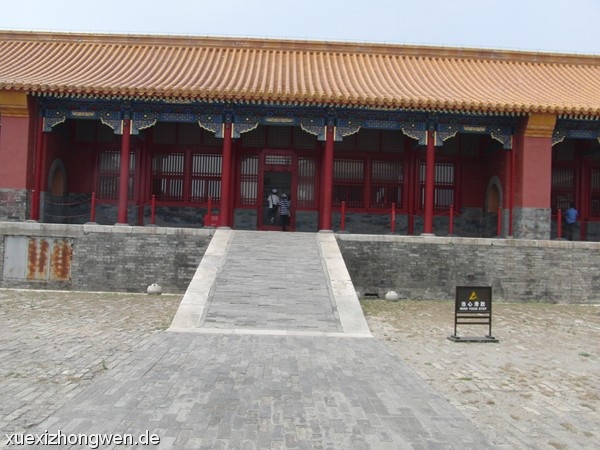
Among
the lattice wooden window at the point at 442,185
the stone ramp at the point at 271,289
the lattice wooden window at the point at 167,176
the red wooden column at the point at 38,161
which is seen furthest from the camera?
the lattice wooden window at the point at 442,185

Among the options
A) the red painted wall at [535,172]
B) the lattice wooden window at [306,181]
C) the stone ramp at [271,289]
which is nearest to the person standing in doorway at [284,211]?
the lattice wooden window at [306,181]

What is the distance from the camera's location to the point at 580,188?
16.1m

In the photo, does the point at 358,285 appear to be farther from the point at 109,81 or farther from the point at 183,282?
the point at 109,81

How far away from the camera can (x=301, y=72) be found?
16156 mm

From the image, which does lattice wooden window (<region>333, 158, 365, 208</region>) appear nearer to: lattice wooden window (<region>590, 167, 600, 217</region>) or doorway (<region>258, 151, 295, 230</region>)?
doorway (<region>258, 151, 295, 230</region>)

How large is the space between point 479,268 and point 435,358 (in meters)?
6.54

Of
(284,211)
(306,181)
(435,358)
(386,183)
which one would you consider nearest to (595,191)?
(386,183)

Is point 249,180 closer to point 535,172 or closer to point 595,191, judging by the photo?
point 535,172

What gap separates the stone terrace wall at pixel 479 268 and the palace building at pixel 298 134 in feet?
4.85

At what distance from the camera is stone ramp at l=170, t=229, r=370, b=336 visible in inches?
312

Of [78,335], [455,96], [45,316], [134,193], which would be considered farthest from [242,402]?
[134,193]

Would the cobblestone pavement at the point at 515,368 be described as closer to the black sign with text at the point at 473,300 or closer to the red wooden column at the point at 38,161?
the black sign with text at the point at 473,300

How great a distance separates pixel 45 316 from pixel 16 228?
4.31 m

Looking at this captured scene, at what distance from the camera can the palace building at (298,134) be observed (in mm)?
13375
